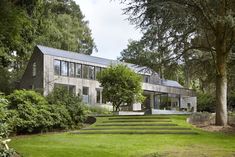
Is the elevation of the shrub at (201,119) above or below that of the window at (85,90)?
below

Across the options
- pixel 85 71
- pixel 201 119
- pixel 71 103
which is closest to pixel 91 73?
pixel 85 71

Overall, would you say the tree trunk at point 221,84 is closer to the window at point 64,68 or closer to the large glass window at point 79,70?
the window at point 64,68

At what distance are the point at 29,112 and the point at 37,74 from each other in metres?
23.5

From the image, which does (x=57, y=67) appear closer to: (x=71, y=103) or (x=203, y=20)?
(x=71, y=103)

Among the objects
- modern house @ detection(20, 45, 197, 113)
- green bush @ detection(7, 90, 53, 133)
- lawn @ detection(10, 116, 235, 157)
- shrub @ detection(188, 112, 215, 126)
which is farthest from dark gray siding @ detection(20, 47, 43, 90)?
shrub @ detection(188, 112, 215, 126)

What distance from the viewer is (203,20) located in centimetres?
2145

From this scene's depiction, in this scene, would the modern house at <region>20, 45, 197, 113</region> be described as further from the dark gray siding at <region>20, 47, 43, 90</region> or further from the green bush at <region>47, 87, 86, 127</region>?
the green bush at <region>47, 87, 86, 127</region>

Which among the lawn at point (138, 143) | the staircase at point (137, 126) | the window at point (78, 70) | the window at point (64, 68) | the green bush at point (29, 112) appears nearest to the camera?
→ the lawn at point (138, 143)

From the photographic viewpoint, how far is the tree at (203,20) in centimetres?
2011

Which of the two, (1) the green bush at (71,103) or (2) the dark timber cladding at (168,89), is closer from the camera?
(1) the green bush at (71,103)

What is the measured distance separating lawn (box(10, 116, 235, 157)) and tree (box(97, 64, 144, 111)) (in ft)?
43.5

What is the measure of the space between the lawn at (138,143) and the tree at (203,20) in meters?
3.10

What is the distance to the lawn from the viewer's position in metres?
12.9

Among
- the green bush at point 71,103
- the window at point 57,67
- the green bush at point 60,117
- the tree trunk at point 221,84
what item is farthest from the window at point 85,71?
the tree trunk at point 221,84
